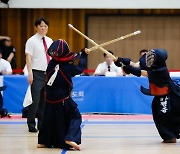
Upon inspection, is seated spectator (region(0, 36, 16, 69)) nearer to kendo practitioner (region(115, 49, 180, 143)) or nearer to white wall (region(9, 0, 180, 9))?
white wall (region(9, 0, 180, 9))

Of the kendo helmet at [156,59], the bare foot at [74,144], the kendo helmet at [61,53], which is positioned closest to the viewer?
the bare foot at [74,144]

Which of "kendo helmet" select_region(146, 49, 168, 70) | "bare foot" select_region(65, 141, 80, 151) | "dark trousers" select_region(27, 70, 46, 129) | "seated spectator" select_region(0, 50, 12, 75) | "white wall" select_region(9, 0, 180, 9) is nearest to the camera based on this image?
"bare foot" select_region(65, 141, 80, 151)

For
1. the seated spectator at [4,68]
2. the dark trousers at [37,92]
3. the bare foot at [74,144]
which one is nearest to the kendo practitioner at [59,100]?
the bare foot at [74,144]

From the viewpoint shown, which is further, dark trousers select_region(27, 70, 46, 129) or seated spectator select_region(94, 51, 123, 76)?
seated spectator select_region(94, 51, 123, 76)

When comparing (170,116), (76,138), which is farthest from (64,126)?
(170,116)

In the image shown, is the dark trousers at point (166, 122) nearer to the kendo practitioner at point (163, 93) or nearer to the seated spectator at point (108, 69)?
the kendo practitioner at point (163, 93)

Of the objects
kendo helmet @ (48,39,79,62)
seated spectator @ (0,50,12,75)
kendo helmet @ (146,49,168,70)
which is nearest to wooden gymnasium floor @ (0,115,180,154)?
kendo helmet @ (146,49,168,70)

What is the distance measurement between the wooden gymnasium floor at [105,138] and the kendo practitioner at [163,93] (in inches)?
8.0

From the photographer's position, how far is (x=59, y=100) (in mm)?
6586

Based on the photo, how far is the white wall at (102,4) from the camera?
48.3ft

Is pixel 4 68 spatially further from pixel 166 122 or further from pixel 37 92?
pixel 166 122

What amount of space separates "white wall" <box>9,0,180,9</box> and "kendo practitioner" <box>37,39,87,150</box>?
8.31 m

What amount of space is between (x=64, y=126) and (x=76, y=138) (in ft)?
0.92

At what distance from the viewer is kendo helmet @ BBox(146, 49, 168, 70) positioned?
22.7 ft
